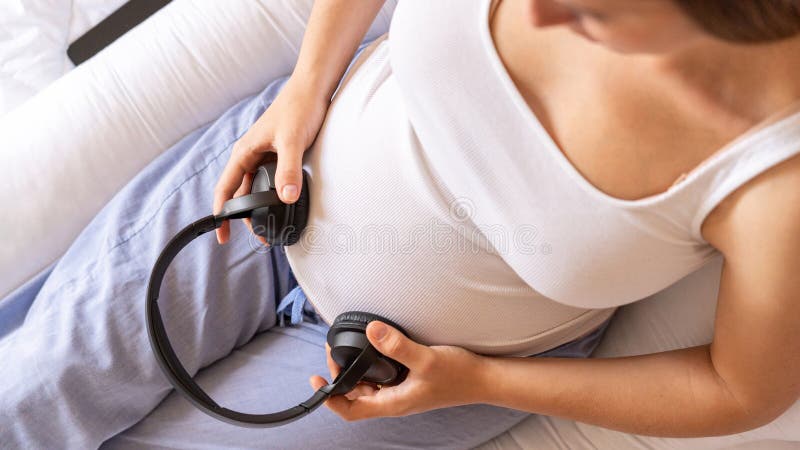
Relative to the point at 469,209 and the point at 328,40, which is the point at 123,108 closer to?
the point at 328,40

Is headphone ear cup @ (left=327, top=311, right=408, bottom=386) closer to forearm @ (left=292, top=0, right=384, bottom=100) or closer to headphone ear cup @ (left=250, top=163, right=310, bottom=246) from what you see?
headphone ear cup @ (left=250, top=163, right=310, bottom=246)

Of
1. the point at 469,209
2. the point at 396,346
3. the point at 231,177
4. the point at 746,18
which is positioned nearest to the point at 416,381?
the point at 396,346

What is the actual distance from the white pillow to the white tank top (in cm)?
29

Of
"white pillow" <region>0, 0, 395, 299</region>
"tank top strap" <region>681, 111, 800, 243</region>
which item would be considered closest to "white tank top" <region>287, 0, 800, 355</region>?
"tank top strap" <region>681, 111, 800, 243</region>

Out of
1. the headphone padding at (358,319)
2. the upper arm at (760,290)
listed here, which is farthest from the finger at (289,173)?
the upper arm at (760,290)

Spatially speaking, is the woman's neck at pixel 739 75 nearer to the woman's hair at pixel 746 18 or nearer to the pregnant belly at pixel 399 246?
the woman's hair at pixel 746 18

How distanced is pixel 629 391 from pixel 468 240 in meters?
0.21

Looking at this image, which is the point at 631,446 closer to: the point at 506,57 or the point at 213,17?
the point at 506,57

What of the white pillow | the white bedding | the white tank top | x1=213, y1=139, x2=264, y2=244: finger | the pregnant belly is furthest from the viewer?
the white bedding

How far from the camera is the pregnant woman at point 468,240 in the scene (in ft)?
1.53

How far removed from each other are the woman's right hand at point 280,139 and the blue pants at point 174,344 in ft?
0.20

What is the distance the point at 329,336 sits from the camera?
0.68 metres

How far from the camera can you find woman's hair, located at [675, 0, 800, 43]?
0.38 metres

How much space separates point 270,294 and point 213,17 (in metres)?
0.40
